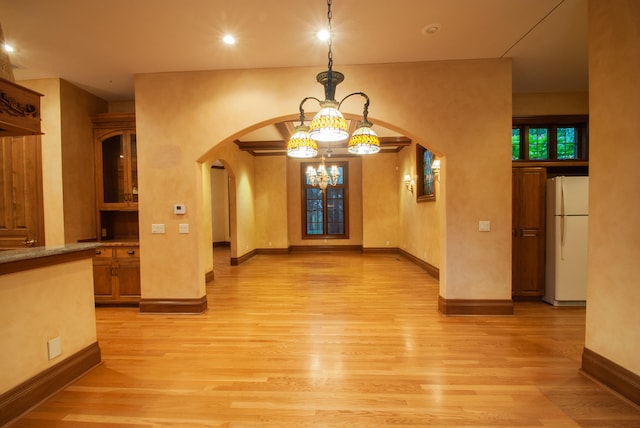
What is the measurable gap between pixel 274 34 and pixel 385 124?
1.78m

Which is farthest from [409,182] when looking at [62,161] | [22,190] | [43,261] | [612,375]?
[22,190]

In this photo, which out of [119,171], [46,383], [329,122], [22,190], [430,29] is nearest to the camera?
[329,122]

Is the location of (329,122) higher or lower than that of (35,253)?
higher

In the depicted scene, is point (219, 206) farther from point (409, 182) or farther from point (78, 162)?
point (409, 182)

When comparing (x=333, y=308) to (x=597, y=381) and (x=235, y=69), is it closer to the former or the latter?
(x=597, y=381)

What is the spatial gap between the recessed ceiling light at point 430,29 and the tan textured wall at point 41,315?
13.6 ft

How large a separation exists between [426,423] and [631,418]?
1421 mm

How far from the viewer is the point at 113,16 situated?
2.91m

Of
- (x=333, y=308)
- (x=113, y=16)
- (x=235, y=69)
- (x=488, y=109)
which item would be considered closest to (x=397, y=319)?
(x=333, y=308)

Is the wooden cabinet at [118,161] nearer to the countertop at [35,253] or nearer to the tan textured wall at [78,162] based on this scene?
the tan textured wall at [78,162]

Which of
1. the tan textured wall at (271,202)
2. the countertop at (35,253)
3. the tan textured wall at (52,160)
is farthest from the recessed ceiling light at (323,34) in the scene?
the tan textured wall at (271,202)

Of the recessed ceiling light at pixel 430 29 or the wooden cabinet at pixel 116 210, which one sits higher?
the recessed ceiling light at pixel 430 29

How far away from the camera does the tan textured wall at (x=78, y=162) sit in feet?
14.1

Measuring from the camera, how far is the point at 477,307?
12.8 ft
